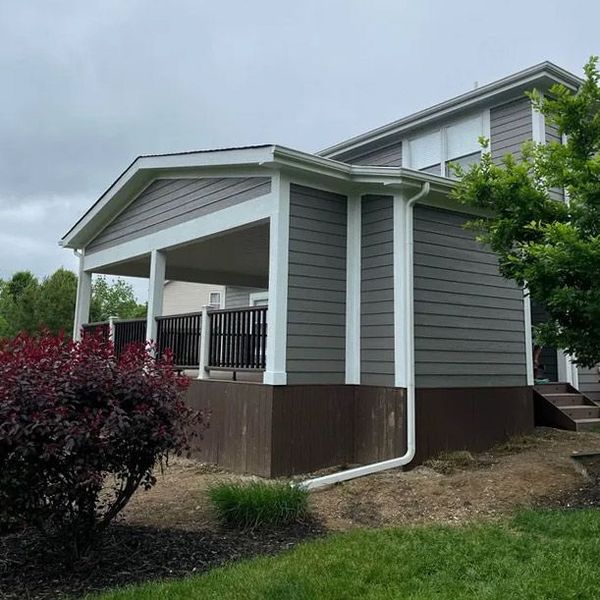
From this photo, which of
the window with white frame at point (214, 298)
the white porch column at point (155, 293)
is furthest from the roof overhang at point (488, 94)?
the window with white frame at point (214, 298)

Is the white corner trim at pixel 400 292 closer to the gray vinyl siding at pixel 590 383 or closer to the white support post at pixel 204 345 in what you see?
the white support post at pixel 204 345

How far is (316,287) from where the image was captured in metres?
7.20

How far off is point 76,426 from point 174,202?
6179 mm

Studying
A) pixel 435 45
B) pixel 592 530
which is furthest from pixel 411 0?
pixel 592 530

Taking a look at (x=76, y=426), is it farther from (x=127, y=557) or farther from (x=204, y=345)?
(x=204, y=345)

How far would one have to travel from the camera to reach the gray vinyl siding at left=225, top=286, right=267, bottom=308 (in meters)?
16.1

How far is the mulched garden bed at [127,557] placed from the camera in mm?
3795

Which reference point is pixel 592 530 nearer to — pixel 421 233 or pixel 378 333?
pixel 378 333

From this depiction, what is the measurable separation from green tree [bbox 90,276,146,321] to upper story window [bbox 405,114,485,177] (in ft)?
68.8

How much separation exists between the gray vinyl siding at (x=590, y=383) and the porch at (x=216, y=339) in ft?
19.6

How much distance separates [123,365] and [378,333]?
12.0 feet

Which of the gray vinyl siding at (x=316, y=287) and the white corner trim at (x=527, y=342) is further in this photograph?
the white corner trim at (x=527, y=342)

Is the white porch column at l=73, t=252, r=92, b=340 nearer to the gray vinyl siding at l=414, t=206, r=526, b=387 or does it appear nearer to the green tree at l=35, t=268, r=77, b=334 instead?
the gray vinyl siding at l=414, t=206, r=526, b=387

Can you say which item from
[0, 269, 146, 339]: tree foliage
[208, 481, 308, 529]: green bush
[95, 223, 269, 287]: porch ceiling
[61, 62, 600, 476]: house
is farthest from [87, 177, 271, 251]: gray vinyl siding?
[0, 269, 146, 339]: tree foliage
